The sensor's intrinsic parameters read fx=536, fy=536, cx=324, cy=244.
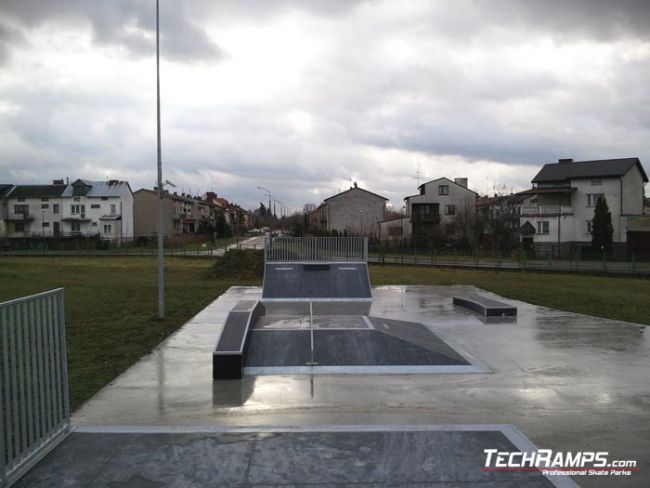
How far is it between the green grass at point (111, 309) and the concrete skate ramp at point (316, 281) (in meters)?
2.68

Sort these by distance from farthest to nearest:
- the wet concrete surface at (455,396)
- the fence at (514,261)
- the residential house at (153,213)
→ the residential house at (153,213)
the fence at (514,261)
the wet concrete surface at (455,396)

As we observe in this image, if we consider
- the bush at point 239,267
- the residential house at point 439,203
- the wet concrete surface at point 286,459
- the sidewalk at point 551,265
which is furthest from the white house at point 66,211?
the wet concrete surface at point 286,459

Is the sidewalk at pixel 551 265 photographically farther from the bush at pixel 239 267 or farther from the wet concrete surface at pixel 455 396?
the wet concrete surface at pixel 455 396

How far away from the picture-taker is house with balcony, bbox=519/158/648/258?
52438 millimetres

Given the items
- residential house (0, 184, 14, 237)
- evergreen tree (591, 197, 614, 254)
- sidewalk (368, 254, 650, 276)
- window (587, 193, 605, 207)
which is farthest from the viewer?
residential house (0, 184, 14, 237)

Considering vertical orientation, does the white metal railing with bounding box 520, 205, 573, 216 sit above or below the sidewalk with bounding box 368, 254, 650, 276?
above

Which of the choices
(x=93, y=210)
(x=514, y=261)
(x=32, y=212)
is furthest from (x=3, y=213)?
(x=514, y=261)

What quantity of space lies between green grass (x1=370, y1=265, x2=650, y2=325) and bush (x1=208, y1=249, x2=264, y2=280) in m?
7.14

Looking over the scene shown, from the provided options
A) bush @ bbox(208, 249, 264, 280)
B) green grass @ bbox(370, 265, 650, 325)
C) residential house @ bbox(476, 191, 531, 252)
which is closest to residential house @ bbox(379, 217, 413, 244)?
residential house @ bbox(476, 191, 531, 252)

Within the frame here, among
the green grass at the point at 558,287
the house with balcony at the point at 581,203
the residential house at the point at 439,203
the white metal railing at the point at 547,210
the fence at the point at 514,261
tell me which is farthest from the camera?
the residential house at the point at 439,203

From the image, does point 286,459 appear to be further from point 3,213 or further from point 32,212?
point 3,213

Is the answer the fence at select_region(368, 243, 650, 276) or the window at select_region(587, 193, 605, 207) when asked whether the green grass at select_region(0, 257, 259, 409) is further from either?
the window at select_region(587, 193, 605, 207)

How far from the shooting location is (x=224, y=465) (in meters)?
5.20

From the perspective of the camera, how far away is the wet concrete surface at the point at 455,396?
22.3 ft
